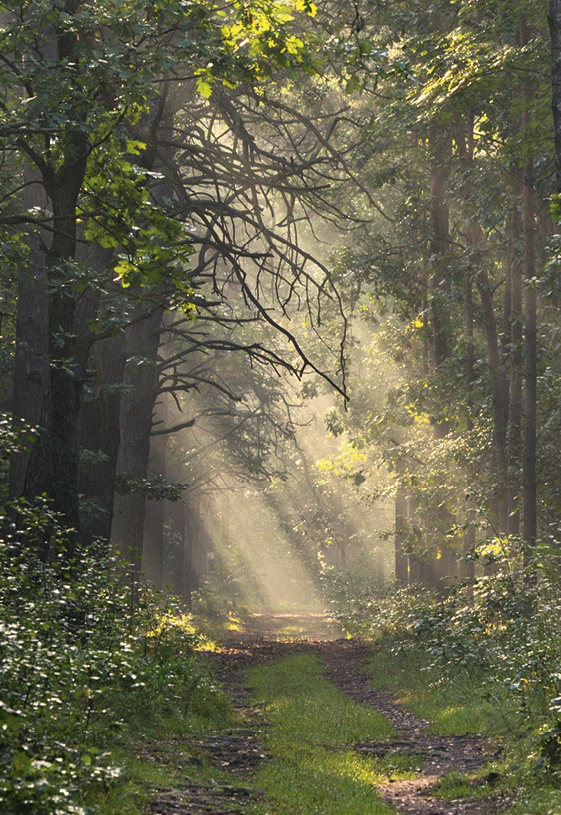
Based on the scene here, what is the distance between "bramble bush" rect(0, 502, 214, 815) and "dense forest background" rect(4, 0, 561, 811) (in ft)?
0.77

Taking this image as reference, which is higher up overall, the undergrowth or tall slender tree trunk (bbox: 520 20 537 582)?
tall slender tree trunk (bbox: 520 20 537 582)

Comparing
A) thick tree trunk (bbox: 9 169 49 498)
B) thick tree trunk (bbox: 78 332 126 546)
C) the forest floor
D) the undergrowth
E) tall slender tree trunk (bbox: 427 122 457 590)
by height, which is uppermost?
tall slender tree trunk (bbox: 427 122 457 590)

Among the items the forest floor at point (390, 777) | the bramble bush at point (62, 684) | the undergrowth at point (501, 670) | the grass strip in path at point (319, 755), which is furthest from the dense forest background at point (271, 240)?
the grass strip in path at point (319, 755)

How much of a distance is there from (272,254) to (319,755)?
31.8ft

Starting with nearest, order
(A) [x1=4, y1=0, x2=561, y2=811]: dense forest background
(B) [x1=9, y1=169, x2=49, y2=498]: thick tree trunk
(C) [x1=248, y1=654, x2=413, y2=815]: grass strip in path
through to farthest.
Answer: (C) [x1=248, y1=654, x2=413, y2=815]: grass strip in path < (A) [x1=4, y1=0, x2=561, y2=811]: dense forest background < (B) [x1=9, y1=169, x2=49, y2=498]: thick tree trunk

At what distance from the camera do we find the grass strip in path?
637 cm

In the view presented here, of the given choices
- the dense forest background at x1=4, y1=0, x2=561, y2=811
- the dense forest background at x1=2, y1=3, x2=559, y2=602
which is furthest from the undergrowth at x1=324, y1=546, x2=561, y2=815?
the dense forest background at x1=2, y1=3, x2=559, y2=602

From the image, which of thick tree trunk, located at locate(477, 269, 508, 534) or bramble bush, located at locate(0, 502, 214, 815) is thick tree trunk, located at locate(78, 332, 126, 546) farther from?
thick tree trunk, located at locate(477, 269, 508, 534)

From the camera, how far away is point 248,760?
7613 millimetres

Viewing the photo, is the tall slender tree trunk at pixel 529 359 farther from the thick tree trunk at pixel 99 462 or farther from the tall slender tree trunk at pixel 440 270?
the thick tree trunk at pixel 99 462

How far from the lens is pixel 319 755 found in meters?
8.11

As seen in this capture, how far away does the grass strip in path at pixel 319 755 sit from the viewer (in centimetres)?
637

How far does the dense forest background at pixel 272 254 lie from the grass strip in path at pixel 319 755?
2004mm

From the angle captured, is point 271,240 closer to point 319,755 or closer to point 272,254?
point 272,254
